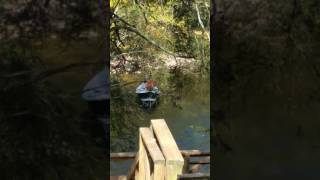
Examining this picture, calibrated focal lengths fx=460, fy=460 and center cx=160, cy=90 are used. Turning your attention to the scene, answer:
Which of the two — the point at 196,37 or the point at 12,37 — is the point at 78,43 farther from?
the point at 196,37

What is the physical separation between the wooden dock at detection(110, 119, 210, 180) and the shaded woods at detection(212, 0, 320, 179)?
45 centimetres

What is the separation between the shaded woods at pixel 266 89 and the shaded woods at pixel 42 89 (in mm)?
532

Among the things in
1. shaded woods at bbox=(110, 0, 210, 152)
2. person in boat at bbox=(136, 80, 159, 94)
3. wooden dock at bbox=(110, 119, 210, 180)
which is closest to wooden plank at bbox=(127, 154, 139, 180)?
wooden dock at bbox=(110, 119, 210, 180)

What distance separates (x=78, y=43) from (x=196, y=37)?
204cm

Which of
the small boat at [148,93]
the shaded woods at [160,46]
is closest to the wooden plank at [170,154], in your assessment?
the small boat at [148,93]

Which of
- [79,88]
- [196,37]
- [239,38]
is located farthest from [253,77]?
[196,37]

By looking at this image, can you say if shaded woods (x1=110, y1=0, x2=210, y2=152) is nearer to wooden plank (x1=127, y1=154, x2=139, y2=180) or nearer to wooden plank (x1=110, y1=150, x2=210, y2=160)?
wooden plank (x1=110, y1=150, x2=210, y2=160)

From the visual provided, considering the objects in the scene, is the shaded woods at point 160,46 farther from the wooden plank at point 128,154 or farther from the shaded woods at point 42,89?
the shaded woods at point 42,89

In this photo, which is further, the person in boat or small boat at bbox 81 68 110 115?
the person in boat

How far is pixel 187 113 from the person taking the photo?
3738mm

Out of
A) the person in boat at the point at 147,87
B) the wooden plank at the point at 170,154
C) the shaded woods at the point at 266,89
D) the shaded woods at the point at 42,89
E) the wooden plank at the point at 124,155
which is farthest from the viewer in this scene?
the wooden plank at the point at 124,155

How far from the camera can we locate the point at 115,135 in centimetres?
395

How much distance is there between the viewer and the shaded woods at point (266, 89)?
6.40ft

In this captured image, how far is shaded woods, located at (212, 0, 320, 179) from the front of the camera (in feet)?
6.40
